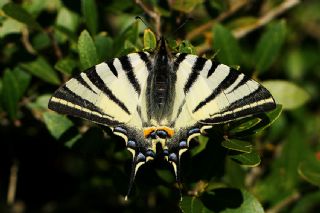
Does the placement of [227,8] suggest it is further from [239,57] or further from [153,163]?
[153,163]

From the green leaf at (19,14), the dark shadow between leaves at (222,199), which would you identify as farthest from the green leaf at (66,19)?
the dark shadow between leaves at (222,199)

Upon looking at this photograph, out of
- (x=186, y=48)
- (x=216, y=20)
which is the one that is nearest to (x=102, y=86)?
(x=186, y=48)

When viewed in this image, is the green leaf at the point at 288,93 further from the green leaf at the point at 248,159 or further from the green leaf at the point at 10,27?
the green leaf at the point at 10,27

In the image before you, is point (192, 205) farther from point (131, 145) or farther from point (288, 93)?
point (288, 93)

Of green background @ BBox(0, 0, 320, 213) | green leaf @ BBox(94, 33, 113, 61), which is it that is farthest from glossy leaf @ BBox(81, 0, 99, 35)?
green leaf @ BBox(94, 33, 113, 61)

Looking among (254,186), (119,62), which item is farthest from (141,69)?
(254,186)

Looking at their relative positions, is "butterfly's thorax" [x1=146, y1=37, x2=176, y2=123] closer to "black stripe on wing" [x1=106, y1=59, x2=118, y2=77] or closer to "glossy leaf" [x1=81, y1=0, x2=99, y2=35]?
"black stripe on wing" [x1=106, y1=59, x2=118, y2=77]

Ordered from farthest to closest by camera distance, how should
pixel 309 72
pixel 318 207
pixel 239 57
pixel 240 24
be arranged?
pixel 309 72, pixel 318 207, pixel 240 24, pixel 239 57
